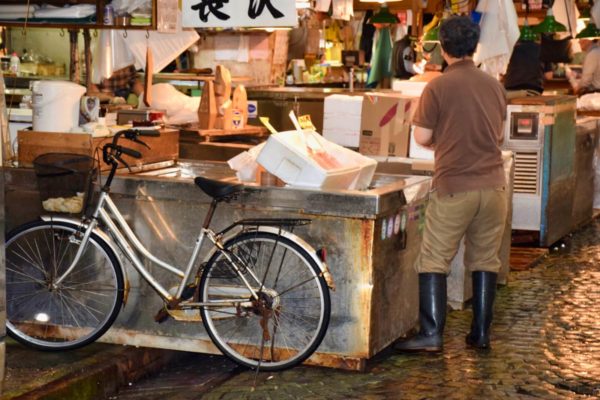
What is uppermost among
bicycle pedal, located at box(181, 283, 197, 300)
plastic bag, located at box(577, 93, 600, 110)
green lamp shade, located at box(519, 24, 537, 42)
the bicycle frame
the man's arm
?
green lamp shade, located at box(519, 24, 537, 42)

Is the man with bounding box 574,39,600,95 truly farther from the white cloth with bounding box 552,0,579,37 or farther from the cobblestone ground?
the cobblestone ground

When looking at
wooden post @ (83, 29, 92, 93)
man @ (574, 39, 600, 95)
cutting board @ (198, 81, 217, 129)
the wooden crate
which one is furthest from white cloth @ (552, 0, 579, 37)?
the wooden crate

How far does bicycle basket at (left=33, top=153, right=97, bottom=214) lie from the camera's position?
686 cm

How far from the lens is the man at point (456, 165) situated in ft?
23.4

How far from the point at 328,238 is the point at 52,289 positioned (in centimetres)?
188

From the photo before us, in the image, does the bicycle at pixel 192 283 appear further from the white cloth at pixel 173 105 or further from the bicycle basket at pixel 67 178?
the white cloth at pixel 173 105

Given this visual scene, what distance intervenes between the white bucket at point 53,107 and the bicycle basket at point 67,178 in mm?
658

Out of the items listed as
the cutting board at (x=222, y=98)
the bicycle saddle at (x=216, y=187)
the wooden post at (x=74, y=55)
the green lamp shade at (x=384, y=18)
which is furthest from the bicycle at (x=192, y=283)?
the green lamp shade at (x=384, y=18)

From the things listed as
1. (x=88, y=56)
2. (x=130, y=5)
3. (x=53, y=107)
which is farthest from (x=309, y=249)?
(x=88, y=56)

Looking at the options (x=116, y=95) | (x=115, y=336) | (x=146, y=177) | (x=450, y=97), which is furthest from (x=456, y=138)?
(x=116, y=95)

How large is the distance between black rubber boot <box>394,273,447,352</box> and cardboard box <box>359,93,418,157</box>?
6.88 ft

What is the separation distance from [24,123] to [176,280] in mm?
3455

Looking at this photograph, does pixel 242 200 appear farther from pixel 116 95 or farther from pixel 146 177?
pixel 116 95

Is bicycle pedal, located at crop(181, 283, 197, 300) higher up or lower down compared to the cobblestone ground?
higher up
